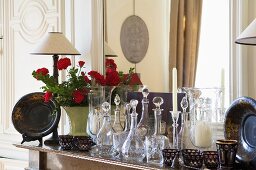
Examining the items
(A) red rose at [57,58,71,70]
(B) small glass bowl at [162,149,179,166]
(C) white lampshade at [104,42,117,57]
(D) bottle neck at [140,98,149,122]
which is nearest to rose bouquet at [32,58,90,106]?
(A) red rose at [57,58,71,70]

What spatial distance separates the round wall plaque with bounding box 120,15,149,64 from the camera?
2848 mm

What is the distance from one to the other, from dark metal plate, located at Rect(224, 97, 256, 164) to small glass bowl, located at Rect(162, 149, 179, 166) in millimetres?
252

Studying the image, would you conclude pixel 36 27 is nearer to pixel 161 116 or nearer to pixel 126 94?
pixel 126 94

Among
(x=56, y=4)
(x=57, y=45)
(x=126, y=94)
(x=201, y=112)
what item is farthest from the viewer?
(x=56, y=4)

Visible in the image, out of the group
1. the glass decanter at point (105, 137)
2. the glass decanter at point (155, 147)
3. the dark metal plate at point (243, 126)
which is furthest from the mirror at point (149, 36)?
the dark metal plate at point (243, 126)

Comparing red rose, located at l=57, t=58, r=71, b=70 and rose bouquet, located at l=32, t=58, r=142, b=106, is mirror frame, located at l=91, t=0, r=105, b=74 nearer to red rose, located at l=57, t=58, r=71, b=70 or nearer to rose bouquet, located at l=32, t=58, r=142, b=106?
rose bouquet, located at l=32, t=58, r=142, b=106

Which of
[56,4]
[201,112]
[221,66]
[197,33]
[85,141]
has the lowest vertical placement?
[85,141]

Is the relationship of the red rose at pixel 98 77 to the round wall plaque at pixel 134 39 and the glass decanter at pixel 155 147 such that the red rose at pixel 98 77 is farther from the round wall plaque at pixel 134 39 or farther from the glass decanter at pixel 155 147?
the glass decanter at pixel 155 147

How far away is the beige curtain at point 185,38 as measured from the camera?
2.55m

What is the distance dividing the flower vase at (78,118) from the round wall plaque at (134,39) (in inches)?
17.2

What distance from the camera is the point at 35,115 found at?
289 centimetres

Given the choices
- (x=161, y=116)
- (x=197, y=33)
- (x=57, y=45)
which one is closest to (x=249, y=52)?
(x=197, y=33)

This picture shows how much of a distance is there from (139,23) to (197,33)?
0.45m

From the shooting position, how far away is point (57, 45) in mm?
2895
